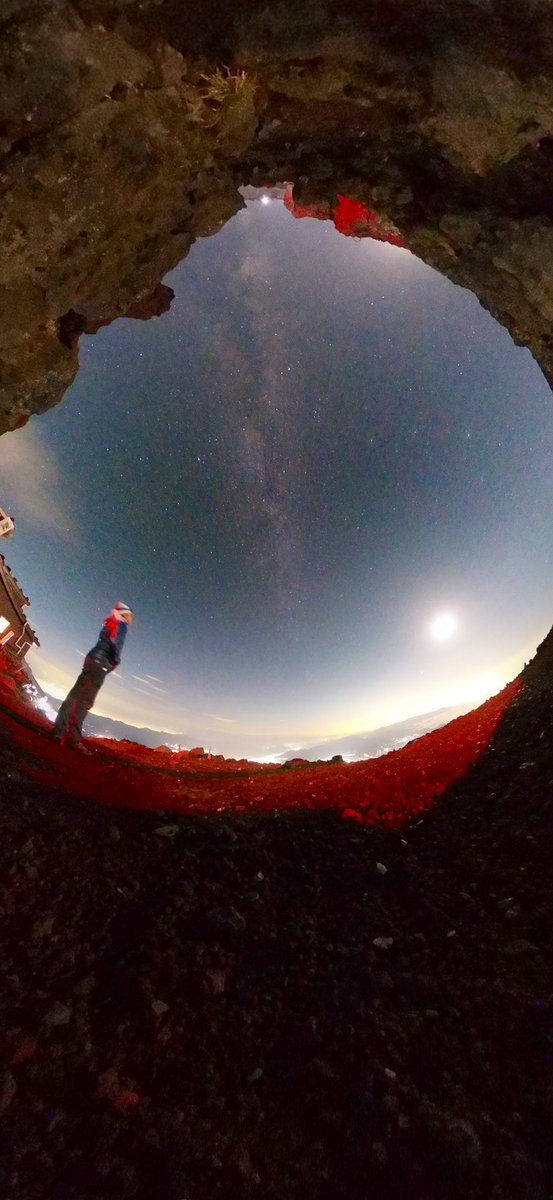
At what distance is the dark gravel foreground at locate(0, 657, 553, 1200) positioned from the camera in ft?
8.05

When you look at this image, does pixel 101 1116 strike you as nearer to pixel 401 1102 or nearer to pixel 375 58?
pixel 401 1102

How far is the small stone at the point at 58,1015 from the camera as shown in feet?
10.0

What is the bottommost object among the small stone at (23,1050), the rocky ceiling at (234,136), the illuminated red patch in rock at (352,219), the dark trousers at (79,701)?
the small stone at (23,1050)

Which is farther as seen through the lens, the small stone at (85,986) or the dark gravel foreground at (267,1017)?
the small stone at (85,986)

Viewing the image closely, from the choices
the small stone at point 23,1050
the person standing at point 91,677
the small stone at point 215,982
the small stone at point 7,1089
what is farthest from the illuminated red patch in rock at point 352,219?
the small stone at point 7,1089

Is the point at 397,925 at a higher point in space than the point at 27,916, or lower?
lower

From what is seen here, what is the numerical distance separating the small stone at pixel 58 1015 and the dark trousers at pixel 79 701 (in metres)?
11.6

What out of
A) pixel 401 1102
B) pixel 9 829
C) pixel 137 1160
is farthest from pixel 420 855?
pixel 9 829

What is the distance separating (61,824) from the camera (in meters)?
5.67

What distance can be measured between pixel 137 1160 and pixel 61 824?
387 centimetres

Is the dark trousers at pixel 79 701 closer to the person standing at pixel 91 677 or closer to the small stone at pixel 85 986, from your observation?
the person standing at pixel 91 677

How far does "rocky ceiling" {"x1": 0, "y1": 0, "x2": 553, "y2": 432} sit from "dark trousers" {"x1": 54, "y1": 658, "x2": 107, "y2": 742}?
8001mm

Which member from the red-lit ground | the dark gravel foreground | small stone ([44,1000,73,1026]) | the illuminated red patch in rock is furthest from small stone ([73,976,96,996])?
the illuminated red patch in rock

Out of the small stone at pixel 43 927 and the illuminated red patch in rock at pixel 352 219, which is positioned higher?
the illuminated red patch in rock at pixel 352 219
